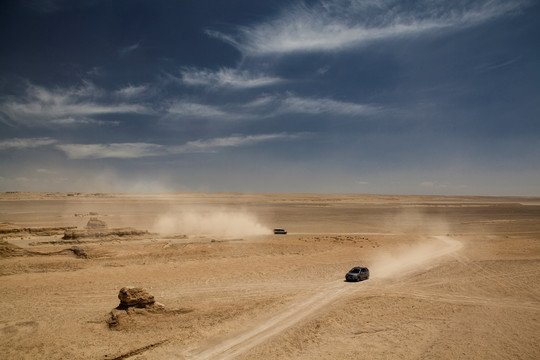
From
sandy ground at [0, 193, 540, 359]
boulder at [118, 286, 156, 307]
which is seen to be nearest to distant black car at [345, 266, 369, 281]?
sandy ground at [0, 193, 540, 359]

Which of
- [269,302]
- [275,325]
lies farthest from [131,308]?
[269,302]

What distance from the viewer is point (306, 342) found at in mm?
15602

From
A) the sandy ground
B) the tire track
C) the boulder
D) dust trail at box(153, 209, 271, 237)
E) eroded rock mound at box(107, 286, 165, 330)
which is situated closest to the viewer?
the tire track

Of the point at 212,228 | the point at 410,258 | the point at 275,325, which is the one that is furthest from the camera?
the point at 212,228

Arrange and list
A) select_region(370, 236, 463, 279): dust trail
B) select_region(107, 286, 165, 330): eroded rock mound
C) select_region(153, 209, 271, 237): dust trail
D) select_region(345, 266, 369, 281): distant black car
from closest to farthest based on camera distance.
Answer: select_region(107, 286, 165, 330): eroded rock mound
select_region(345, 266, 369, 281): distant black car
select_region(370, 236, 463, 279): dust trail
select_region(153, 209, 271, 237): dust trail

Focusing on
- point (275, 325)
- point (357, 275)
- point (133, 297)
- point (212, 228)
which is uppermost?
point (133, 297)

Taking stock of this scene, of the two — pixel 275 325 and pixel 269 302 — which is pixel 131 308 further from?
pixel 269 302

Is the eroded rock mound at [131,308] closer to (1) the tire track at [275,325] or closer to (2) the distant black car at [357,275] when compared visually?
(1) the tire track at [275,325]

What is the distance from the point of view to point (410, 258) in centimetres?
3534

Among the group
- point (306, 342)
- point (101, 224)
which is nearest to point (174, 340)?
point (306, 342)

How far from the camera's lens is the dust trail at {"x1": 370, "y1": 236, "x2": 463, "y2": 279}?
97.5 feet

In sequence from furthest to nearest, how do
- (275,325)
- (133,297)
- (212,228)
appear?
(212,228) < (133,297) < (275,325)

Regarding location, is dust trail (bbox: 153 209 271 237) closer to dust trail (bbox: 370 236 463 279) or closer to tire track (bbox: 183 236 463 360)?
dust trail (bbox: 370 236 463 279)

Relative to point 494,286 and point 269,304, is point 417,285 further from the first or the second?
point 269,304
